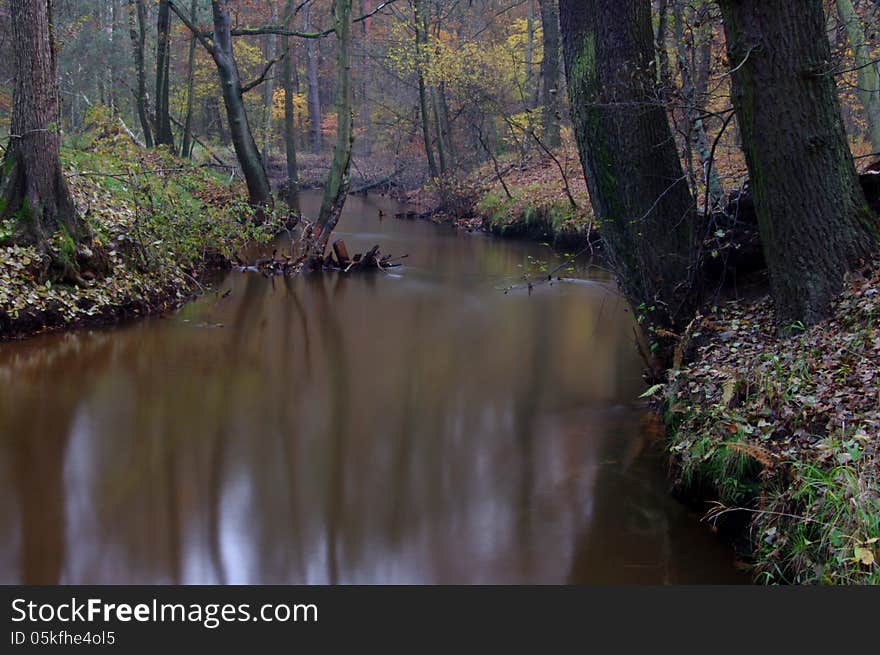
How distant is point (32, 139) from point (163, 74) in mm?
14388

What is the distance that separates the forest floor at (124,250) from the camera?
32.6 ft

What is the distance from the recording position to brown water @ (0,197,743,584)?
205 inches

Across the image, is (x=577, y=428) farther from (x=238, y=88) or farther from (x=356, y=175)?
(x=356, y=175)

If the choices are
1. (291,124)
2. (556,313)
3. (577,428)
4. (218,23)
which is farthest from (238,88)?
(577,428)

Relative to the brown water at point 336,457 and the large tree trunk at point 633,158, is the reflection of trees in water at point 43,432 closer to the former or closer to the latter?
the brown water at point 336,457

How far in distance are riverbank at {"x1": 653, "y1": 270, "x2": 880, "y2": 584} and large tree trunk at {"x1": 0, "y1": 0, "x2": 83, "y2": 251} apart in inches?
335

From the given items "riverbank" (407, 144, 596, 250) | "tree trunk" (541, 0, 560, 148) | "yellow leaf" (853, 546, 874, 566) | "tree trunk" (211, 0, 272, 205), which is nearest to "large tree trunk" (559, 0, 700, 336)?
"yellow leaf" (853, 546, 874, 566)

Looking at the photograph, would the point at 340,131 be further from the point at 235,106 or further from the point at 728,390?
the point at 728,390

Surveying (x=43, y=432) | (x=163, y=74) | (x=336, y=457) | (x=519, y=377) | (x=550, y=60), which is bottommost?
(x=336, y=457)

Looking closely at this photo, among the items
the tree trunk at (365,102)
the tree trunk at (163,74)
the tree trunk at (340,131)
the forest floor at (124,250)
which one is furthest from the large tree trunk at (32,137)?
the tree trunk at (365,102)

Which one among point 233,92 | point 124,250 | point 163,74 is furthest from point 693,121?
point 163,74

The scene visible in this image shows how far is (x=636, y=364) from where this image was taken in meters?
9.84

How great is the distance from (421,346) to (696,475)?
574 centimetres

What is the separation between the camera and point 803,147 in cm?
617
